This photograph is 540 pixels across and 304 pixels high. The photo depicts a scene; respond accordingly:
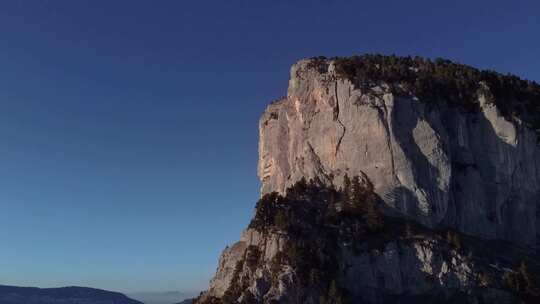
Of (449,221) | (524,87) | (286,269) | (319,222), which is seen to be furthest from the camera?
(524,87)

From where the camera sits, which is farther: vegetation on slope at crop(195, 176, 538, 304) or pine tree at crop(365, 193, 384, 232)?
pine tree at crop(365, 193, 384, 232)

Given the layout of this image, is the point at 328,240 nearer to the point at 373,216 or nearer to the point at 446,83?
the point at 373,216

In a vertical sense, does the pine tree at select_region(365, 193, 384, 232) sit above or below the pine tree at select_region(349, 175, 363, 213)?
below

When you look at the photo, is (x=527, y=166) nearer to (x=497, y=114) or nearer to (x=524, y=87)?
(x=497, y=114)

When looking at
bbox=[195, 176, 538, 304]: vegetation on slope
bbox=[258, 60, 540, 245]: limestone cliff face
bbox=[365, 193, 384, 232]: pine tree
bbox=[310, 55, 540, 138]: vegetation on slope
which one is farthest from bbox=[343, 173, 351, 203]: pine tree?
bbox=[310, 55, 540, 138]: vegetation on slope

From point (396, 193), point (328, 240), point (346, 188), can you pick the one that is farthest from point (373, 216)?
point (346, 188)

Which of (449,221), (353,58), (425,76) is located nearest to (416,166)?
(449,221)

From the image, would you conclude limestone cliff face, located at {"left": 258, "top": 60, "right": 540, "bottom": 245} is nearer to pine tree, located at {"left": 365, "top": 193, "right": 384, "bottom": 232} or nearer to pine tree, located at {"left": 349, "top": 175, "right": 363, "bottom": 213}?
pine tree, located at {"left": 349, "top": 175, "right": 363, "bottom": 213}
